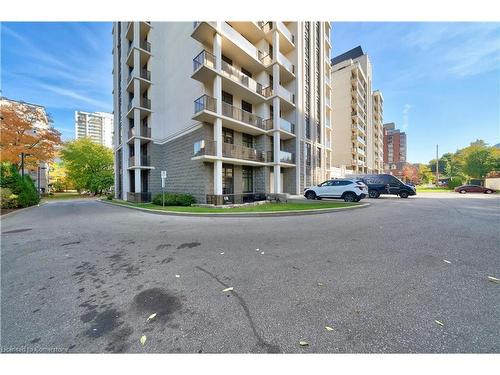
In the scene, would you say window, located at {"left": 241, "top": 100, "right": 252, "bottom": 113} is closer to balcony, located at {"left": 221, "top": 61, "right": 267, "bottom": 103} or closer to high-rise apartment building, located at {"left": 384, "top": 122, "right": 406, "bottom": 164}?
balcony, located at {"left": 221, "top": 61, "right": 267, "bottom": 103}

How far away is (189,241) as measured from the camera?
6.01 m

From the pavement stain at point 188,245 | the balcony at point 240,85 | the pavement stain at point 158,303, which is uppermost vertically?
the balcony at point 240,85

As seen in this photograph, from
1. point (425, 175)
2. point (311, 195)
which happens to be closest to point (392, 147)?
point (425, 175)

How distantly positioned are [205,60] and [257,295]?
16.4 m

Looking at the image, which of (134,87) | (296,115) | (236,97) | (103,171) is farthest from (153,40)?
(103,171)

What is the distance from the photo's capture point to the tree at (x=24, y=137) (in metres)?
18.8

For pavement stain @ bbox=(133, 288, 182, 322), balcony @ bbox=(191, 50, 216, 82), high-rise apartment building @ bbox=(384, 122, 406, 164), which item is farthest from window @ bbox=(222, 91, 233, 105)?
high-rise apartment building @ bbox=(384, 122, 406, 164)

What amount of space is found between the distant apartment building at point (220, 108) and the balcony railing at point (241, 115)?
99mm

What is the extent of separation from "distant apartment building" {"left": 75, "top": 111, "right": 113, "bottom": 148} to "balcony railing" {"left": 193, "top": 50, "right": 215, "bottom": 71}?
134m

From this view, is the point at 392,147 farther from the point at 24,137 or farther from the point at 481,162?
the point at 24,137

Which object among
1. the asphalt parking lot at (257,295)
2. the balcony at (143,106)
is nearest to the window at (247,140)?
the balcony at (143,106)

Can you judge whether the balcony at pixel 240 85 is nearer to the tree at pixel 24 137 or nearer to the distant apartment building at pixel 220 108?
the distant apartment building at pixel 220 108

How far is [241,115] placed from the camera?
17391 mm

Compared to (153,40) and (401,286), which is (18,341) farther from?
(153,40)
